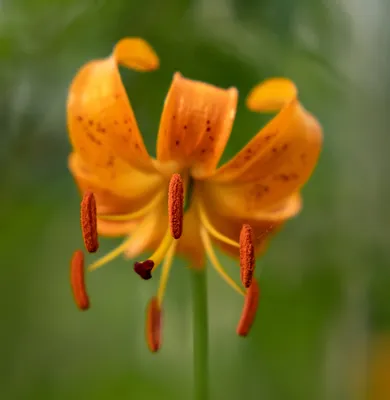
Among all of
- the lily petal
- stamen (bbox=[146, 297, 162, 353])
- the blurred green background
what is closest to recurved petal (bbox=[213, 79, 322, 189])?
the lily petal

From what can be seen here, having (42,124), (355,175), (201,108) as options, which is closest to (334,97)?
(355,175)

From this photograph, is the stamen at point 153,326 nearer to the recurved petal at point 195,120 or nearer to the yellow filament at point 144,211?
the yellow filament at point 144,211

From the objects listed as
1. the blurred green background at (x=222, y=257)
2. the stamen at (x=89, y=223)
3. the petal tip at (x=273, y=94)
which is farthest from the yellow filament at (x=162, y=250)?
the blurred green background at (x=222, y=257)

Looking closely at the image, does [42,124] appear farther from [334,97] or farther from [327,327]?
[327,327]

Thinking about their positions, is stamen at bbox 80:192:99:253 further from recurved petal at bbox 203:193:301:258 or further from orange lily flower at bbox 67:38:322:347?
recurved petal at bbox 203:193:301:258

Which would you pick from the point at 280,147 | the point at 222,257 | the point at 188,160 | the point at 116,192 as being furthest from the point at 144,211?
the point at 222,257
